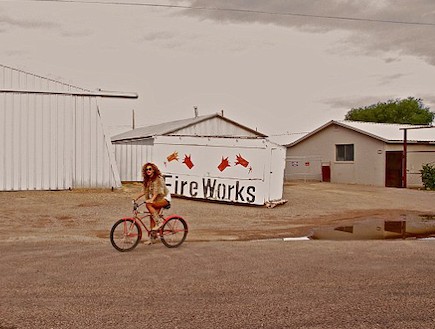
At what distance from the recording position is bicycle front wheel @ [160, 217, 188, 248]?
32.9 feet

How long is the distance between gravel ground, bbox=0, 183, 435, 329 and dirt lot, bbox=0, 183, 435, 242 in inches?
5.2

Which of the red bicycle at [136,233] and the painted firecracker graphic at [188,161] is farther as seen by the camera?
the painted firecracker graphic at [188,161]

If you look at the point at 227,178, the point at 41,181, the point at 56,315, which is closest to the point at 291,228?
the point at 227,178

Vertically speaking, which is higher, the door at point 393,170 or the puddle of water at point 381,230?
→ the door at point 393,170

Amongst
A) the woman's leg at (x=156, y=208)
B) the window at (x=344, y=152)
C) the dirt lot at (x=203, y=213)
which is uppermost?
the window at (x=344, y=152)

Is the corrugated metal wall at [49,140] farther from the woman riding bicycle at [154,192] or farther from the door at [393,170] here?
the door at [393,170]

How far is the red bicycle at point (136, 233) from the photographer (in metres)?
9.54

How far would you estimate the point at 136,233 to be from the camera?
966cm

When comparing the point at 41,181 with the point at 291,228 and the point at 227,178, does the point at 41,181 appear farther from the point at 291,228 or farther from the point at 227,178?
the point at 291,228

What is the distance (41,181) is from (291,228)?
495 inches

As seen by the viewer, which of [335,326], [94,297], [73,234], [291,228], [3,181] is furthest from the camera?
[3,181]

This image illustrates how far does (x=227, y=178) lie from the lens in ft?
62.0

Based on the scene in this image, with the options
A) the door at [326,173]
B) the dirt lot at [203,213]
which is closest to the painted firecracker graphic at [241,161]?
the dirt lot at [203,213]

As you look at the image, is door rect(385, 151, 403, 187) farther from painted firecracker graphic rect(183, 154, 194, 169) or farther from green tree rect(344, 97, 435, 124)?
green tree rect(344, 97, 435, 124)
